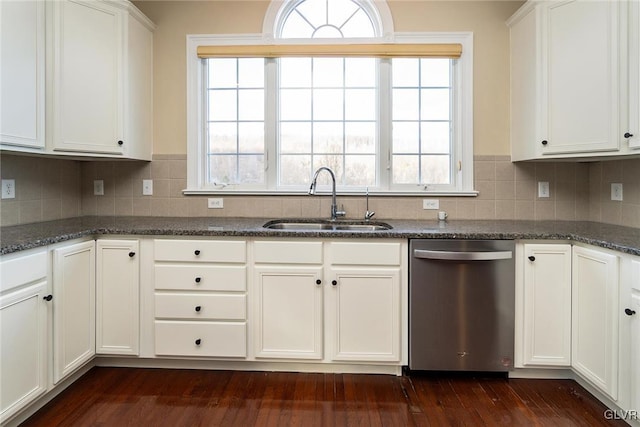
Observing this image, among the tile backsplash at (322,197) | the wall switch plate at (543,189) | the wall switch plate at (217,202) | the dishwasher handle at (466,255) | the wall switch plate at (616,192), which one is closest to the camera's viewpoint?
the dishwasher handle at (466,255)

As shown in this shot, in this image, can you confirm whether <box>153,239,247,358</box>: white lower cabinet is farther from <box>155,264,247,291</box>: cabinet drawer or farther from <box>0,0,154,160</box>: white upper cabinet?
<box>0,0,154,160</box>: white upper cabinet

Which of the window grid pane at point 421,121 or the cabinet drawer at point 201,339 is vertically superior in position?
the window grid pane at point 421,121

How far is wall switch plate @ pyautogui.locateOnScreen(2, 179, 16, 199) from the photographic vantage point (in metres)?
2.17

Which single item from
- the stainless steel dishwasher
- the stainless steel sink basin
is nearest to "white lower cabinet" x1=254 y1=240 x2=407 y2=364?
the stainless steel dishwasher

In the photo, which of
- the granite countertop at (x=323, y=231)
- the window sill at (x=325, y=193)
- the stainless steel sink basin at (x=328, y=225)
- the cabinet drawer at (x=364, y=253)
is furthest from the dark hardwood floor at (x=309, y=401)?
the window sill at (x=325, y=193)

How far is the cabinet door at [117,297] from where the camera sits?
2.23 m

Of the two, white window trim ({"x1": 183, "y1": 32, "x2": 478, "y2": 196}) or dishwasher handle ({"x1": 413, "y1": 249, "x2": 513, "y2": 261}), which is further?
white window trim ({"x1": 183, "y1": 32, "x2": 478, "y2": 196})

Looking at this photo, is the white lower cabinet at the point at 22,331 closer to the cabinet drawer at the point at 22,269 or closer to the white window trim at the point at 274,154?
the cabinet drawer at the point at 22,269

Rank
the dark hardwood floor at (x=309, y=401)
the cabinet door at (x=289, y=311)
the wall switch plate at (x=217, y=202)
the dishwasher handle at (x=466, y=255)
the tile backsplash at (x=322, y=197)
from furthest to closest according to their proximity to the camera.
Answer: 1. the wall switch plate at (x=217, y=202)
2. the tile backsplash at (x=322, y=197)
3. the cabinet door at (x=289, y=311)
4. the dishwasher handle at (x=466, y=255)
5. the dark hardwood floor at (x=309, y=401)

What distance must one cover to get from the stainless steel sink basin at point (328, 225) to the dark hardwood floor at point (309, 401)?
3.19 feet

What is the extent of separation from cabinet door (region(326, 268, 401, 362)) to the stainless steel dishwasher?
11cm

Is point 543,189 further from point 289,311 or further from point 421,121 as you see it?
point 289,311

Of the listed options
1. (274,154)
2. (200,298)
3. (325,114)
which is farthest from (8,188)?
(325,114)

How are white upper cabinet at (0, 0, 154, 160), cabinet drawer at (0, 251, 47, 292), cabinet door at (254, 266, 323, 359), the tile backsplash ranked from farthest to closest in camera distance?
the tile backsplash, cabinet door at (254, 266, 323, 359), white upper cabinet at (0, 0, 154, 160), cabinet drawer at (0, 251, 47, 292)
